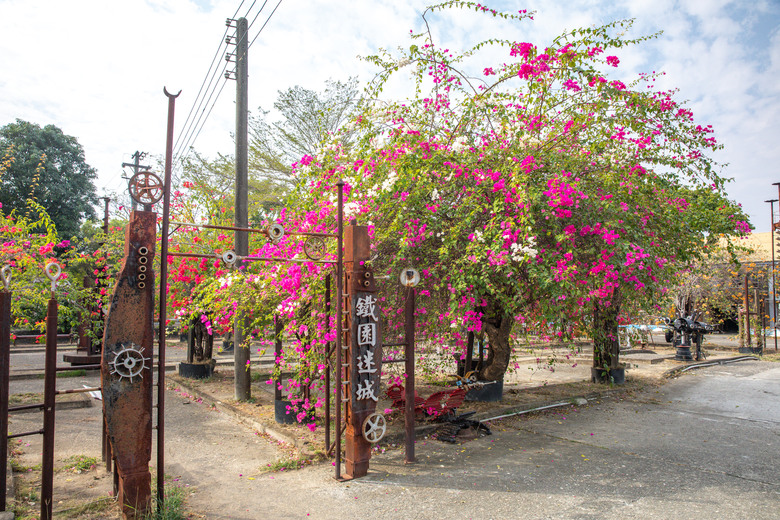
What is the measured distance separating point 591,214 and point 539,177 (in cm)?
88

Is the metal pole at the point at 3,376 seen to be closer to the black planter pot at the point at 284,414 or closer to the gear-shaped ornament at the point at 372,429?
the gear-shaped ornament at the point at 372,429

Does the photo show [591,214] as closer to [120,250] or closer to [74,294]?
[74,294]

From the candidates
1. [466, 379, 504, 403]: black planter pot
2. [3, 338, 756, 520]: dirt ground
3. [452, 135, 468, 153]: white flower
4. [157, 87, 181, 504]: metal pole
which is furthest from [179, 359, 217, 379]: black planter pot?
[452, 135, 468, 153]: white flower

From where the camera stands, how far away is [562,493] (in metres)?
4.97

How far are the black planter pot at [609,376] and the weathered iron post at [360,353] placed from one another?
7.88 metres

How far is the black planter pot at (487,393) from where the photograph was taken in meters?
9.08

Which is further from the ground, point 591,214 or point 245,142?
point 245,142

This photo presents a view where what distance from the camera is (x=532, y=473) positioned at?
557cm

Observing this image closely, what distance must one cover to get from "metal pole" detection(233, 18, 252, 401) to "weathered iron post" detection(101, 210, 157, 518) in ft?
14.9

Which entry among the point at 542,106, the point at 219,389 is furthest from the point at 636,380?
the point at 219,389

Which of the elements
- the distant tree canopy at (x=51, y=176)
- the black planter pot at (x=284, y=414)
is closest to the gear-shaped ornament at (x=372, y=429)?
the black planter pot at (x=284, y=414)

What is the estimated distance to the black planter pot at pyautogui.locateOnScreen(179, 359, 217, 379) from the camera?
12.0 meters

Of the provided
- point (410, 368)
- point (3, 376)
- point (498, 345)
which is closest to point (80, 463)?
point (3, 376)

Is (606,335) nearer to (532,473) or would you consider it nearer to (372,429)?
(532,473)
